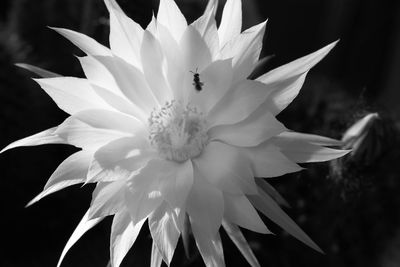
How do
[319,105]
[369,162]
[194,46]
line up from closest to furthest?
1. [194,46]
2. [369,162]
3. [319,105]

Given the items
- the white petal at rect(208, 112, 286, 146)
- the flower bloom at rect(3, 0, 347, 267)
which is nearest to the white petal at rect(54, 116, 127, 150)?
the flower bloom at rect(3, 0, 347, 267)

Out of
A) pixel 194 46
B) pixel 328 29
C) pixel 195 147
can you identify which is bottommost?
pixel 328 29

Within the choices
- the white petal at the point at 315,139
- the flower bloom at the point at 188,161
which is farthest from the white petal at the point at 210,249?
the white petal at the point at 315,139

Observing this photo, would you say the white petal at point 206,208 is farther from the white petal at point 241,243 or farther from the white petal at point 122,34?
the white petal at point 122,34

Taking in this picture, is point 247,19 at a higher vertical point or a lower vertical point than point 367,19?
higher

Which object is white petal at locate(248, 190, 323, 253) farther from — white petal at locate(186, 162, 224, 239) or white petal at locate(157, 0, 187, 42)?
white petal at locate(157, 0, 187, 42)

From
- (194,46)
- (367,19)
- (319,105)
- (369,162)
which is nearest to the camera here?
(194,46)

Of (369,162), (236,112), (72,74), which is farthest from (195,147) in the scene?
(72,74)

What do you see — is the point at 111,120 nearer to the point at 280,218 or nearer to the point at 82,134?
the point at 82,134

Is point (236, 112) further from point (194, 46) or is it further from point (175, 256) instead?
point (175, 256)
